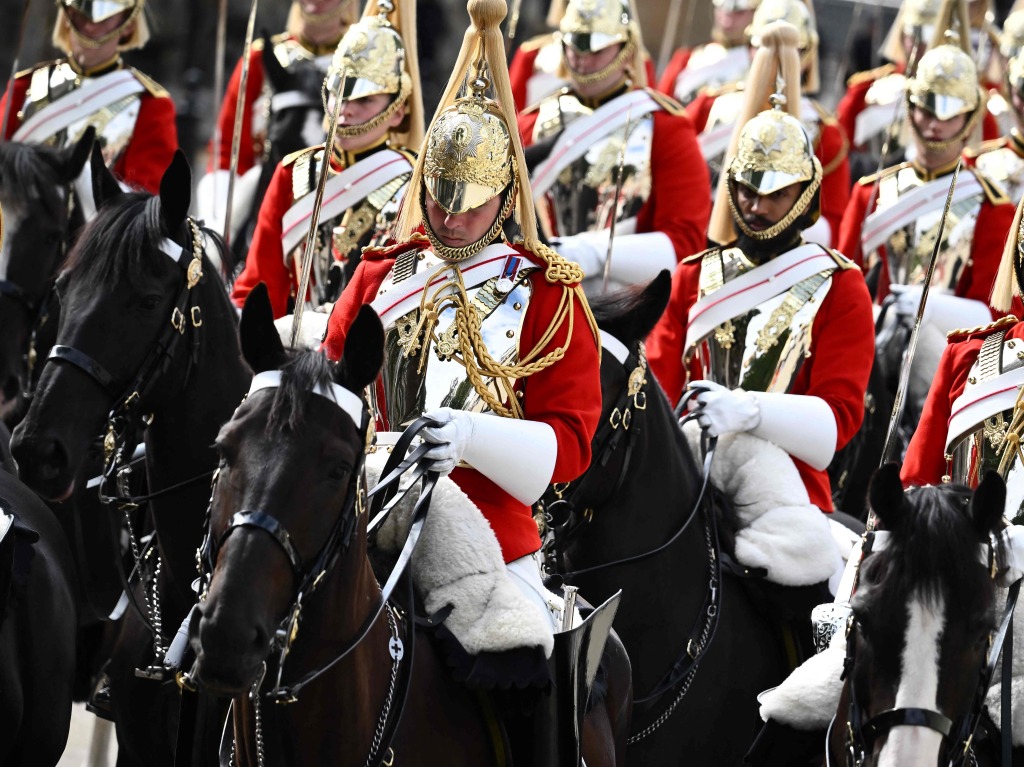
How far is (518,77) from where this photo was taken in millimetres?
11258

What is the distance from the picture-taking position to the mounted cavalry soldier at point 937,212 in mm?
8422

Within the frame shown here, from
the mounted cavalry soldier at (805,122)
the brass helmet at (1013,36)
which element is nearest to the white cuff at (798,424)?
the mounted cavalry soldier at (805,122)

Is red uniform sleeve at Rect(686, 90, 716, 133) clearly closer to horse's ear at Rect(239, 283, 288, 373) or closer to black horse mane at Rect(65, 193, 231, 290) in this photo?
black horse mane at Rect(65, 193, 231, 290)

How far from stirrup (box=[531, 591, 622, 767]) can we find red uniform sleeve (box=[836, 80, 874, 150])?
7984mm

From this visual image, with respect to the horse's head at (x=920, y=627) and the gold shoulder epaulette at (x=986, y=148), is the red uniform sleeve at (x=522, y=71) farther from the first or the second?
the horse's head at (x=920, y=627)

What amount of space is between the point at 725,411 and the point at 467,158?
1.77 meters

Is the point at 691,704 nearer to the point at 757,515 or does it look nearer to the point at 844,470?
the point at 757,515

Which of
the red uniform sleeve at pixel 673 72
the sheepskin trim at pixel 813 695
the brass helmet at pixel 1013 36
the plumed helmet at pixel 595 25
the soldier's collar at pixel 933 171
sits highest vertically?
the plumed helmet at pixel 595 25

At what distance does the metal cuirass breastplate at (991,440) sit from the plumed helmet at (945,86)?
3104 millimetres

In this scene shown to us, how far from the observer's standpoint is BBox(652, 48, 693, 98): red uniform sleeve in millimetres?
12031

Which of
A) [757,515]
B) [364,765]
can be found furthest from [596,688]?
[757,515]

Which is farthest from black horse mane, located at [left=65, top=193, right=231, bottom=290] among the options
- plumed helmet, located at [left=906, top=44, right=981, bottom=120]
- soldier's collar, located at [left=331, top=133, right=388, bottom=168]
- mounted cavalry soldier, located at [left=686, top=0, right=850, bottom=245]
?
mounted cavalry soldier, located at [left=686, top=0, right=850, bottom=245]

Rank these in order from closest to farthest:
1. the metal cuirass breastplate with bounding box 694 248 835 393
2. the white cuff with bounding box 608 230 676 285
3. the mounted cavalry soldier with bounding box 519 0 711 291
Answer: the metal cuirass breastplate with bounding box 694 248 835 393 < the white cuff with bounding box 608 230 676 285 < the mounted cavalry soldier with bounding box 519 0 711 291

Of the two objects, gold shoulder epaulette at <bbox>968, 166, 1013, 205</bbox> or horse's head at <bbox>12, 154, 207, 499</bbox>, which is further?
gold shoulder epaulette at <bbox>968, 166, 1013, 205</bbox>
